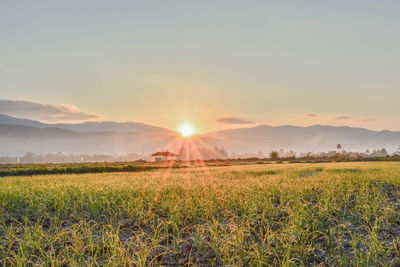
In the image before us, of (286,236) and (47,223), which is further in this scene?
(47,223)

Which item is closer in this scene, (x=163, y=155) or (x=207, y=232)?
(x=207, y=232)

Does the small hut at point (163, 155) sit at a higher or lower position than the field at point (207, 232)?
higher

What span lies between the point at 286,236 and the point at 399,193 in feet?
24.0

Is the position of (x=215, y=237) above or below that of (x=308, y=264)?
above

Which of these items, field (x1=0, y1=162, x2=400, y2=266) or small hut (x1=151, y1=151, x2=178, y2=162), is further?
small hut (x1=151, y1=151, x2=178, y2=162)

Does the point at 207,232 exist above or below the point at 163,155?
below

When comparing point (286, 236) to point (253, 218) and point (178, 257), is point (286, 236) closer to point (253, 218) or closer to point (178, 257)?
point (253, 218)

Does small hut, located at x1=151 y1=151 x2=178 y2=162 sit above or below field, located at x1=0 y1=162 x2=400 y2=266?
above

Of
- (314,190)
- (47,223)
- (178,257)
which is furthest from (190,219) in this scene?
(314,190)

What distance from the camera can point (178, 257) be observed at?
6.02 meters

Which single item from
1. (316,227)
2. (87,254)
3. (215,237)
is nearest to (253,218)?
(316,227)

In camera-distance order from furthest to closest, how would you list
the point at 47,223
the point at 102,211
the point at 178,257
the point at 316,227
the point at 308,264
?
the point at 102,211
the point at 47,223
the point at 316,227
the point at 178,257
the point at 308,264

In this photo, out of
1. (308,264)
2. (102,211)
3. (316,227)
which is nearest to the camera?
(308,264)

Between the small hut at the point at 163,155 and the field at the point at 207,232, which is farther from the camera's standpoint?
the small hut at the point at 163,155
